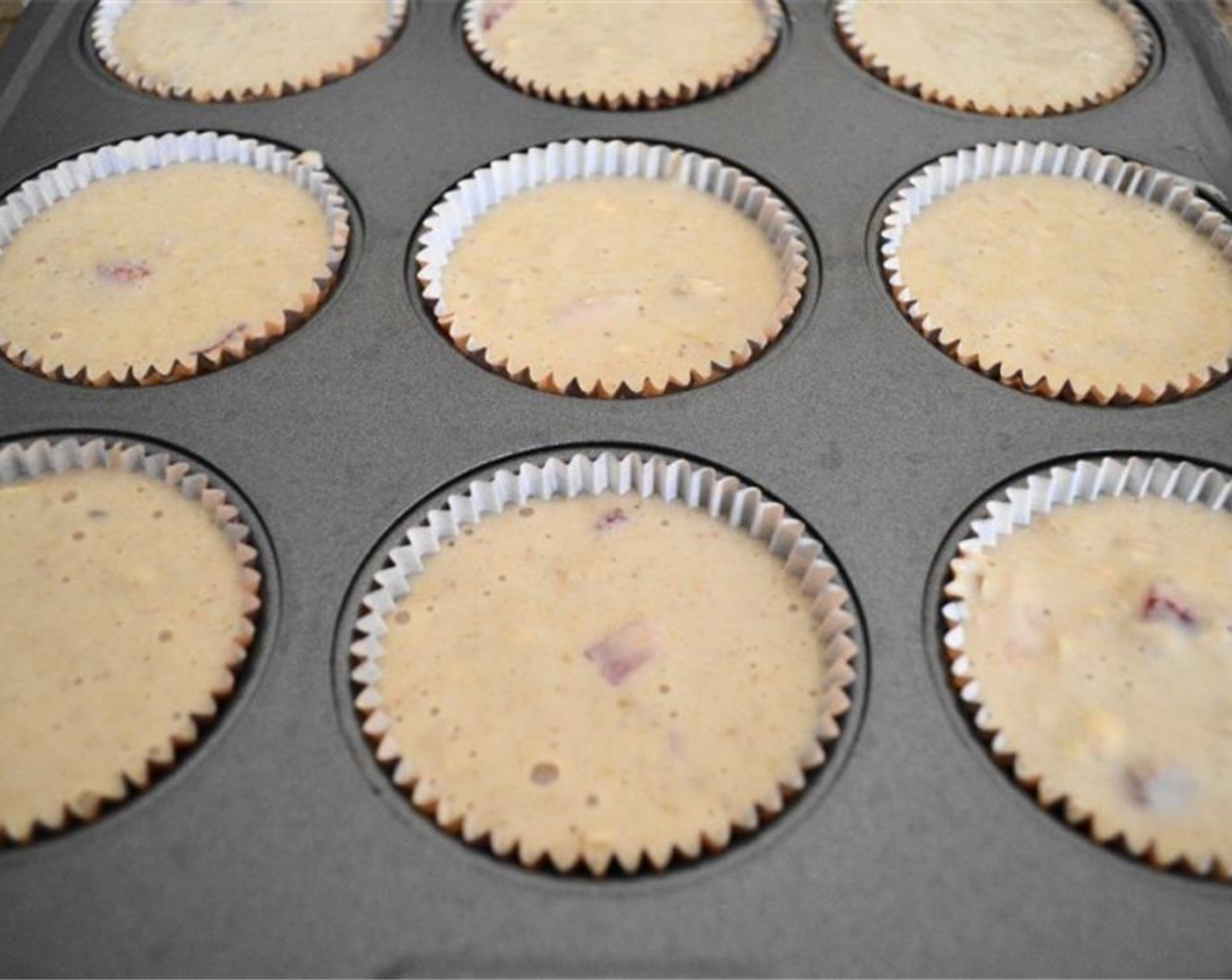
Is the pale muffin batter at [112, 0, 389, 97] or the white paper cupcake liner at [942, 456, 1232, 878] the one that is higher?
the pale muffin batter at [112, 0, 389, 97]

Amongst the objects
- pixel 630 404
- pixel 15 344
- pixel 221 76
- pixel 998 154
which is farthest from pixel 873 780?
pixel 221 76

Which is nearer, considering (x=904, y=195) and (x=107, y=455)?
(x=107, y=455)

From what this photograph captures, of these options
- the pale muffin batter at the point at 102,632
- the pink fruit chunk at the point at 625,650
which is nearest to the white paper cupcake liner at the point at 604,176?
the pink fruit chunk at the point at 625,650

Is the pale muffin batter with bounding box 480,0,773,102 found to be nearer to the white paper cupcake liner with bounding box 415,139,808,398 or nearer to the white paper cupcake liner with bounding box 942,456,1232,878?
the white paper cupcake liner with bounding box 415,139,808,398

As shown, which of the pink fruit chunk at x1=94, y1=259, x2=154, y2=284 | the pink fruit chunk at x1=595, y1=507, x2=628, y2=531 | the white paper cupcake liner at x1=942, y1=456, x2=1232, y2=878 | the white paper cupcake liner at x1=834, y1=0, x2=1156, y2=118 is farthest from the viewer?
the white paper cupcake liner at x1=834, y1=0, x2=1156, y2=118

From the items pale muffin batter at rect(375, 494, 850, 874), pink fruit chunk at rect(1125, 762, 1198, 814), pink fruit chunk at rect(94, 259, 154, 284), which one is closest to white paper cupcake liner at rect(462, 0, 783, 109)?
pink fruit chunk at rect(94, 259, 154, 284)

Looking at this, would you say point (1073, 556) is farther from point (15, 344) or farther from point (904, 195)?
point (15, 344)

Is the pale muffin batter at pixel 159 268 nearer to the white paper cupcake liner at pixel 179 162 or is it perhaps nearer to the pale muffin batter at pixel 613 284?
the white paper cupcake liner at pixel 179 162
